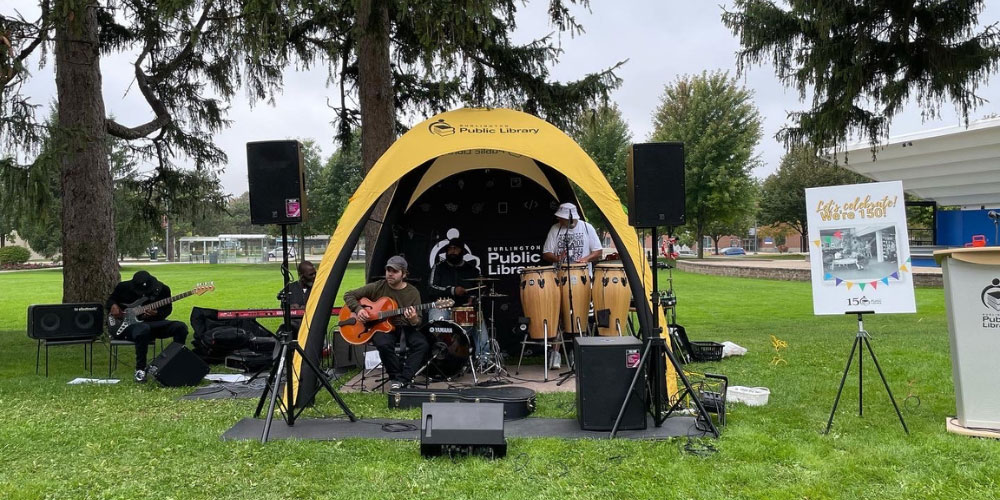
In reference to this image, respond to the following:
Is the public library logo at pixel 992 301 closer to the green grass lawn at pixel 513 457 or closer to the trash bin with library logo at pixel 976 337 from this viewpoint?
the trash bin with library logo at pixel 976 337

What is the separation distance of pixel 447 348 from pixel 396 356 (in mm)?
519

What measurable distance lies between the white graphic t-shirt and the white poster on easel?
261 centimetres

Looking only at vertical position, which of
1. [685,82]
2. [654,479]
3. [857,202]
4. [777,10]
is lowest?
[654,479]

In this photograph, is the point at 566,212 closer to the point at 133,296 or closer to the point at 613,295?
the point at 613,295

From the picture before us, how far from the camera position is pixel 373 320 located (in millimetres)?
5953

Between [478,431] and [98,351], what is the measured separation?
272 inches

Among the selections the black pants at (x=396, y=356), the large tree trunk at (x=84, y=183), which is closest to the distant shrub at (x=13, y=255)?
the large tree trunk at (x=84, y=183)

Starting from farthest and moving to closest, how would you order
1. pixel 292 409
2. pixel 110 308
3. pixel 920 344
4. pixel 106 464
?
pixel 920 344
pixel 110 308
pixel 292 409
pixel 106 464

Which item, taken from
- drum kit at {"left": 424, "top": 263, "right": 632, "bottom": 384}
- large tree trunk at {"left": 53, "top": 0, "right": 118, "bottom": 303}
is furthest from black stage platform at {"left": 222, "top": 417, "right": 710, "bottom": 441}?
large tree trunk at {"left": 53, "top": 0, "right": 118, "bottom": 303}

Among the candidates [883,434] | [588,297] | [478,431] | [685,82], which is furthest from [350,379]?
[685,82]

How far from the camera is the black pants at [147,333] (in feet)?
21.1

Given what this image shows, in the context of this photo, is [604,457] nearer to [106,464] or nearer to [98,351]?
[106,464]

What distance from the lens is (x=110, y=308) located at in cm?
676

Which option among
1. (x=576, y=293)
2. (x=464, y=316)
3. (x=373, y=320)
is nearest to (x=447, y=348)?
(x=464, y=316)
